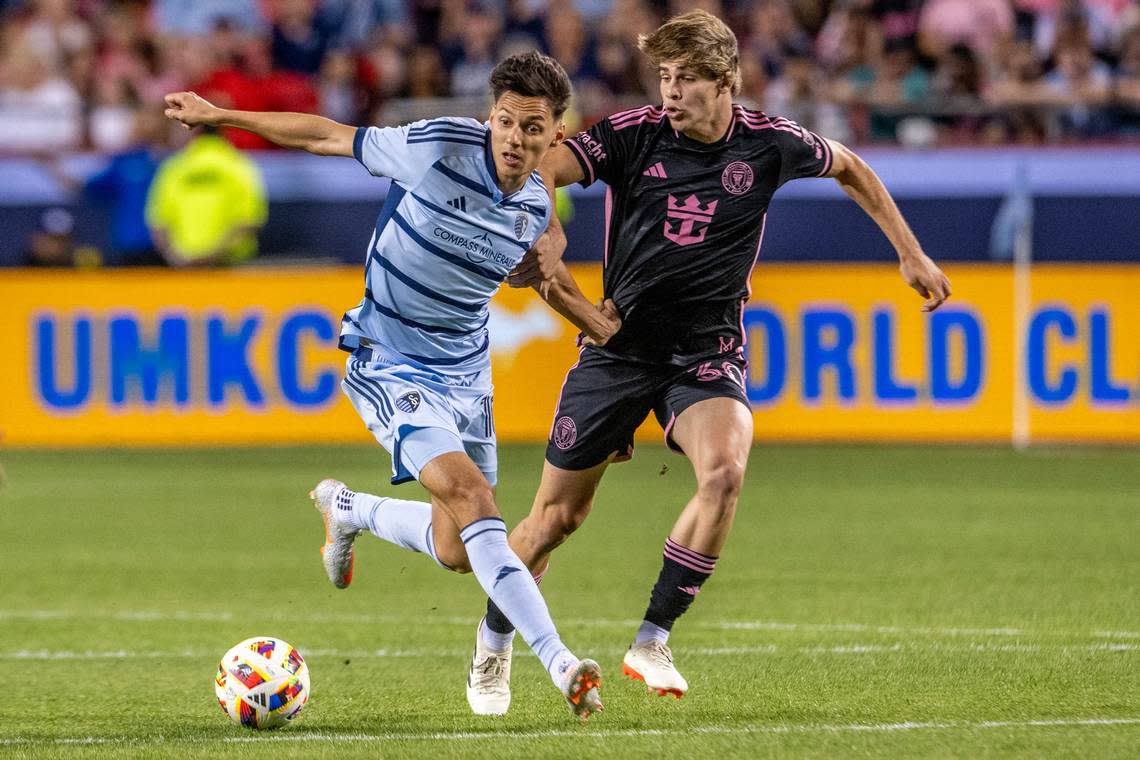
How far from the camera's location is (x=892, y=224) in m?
6.64

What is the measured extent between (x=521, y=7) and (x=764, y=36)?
219cm

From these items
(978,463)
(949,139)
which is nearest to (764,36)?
(949,139)

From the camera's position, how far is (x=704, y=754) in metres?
5.18

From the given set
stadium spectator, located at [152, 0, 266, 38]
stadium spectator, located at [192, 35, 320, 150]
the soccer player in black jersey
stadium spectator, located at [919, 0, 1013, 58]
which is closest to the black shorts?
the soccer player in black jersey

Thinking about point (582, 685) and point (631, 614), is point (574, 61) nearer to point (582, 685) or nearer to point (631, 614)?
point (631, 614)

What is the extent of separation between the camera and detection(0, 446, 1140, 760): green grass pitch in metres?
5.56

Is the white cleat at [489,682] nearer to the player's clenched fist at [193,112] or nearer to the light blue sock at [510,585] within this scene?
the light blue sock at [510,585]

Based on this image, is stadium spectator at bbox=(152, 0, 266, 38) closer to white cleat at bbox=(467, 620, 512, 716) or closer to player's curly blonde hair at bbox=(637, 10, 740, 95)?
player's curly blonde hair at bbox=(637, 10, 740, 95)

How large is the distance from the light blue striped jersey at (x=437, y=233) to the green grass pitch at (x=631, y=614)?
119 centimetres

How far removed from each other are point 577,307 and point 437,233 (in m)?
0.49

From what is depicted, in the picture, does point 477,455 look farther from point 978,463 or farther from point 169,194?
point 169,194

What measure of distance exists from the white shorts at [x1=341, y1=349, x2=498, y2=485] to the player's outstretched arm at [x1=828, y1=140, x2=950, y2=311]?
144 centimetres

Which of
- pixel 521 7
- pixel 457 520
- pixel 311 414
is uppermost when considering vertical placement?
pixel 521 7

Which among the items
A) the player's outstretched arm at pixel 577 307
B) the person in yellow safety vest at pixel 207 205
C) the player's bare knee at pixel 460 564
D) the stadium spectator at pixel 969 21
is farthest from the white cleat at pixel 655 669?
the stadium spectator at pixel 969 21
